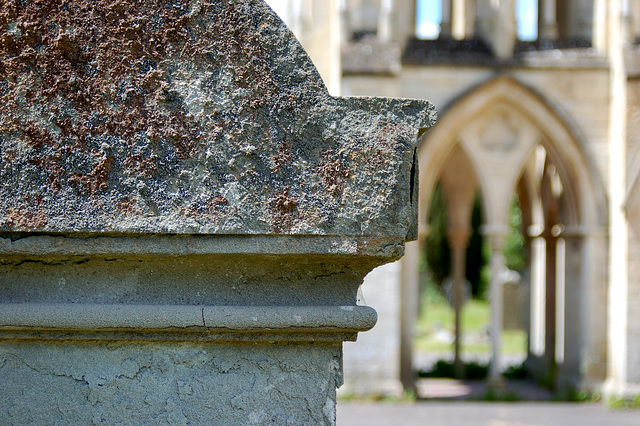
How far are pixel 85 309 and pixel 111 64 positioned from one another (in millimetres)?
422

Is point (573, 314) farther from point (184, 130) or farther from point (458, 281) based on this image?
point (184, 130)

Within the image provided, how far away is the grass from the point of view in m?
16.5

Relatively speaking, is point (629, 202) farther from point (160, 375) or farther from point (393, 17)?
point (160, 375)

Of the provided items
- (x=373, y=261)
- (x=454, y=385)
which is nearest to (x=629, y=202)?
(x=454, y=385)

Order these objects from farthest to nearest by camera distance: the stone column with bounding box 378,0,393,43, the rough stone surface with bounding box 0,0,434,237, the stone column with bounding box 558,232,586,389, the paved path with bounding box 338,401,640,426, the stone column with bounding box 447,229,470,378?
1. the stone column with bounding box 447,229,470,378
2. the stone column with bounding box 558,232,586,389
3. the stone column with bounding box 378,0,393,43
4. the paved path with bounding box 338,401,640,426
5. the rough stone surface with bounding box 0,0,434,237

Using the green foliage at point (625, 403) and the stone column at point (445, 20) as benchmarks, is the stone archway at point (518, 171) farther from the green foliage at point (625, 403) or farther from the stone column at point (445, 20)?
the stone column at point (445, 20)

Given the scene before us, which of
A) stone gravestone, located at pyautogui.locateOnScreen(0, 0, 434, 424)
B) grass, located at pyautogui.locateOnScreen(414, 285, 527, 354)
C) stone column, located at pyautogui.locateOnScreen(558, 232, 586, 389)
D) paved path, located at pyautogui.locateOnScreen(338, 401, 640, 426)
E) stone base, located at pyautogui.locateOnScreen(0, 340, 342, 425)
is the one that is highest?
stone gravestone, located at pyautogui.locateOnScreen(0, 0, 434, 424)

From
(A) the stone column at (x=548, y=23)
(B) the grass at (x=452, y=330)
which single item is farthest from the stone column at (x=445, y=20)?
(B) the grass at (x=452, y=330)

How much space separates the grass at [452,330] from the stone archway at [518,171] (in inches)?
116

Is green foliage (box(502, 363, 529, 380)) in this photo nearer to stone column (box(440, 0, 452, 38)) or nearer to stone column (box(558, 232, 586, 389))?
stone column (box(558, 232, 586, 389))

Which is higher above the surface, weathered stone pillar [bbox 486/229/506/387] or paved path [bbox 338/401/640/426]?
weathered stone pillar [bbox 486/229/506/387]

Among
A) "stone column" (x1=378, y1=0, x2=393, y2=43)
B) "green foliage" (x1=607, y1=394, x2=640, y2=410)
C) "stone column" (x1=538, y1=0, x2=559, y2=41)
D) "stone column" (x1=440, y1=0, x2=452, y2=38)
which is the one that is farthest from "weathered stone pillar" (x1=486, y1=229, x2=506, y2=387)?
"stone column" (x1=440, y1=0, x2=452, y2=38)

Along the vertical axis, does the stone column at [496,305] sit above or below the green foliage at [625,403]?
above

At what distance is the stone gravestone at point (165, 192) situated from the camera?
4.07ft
